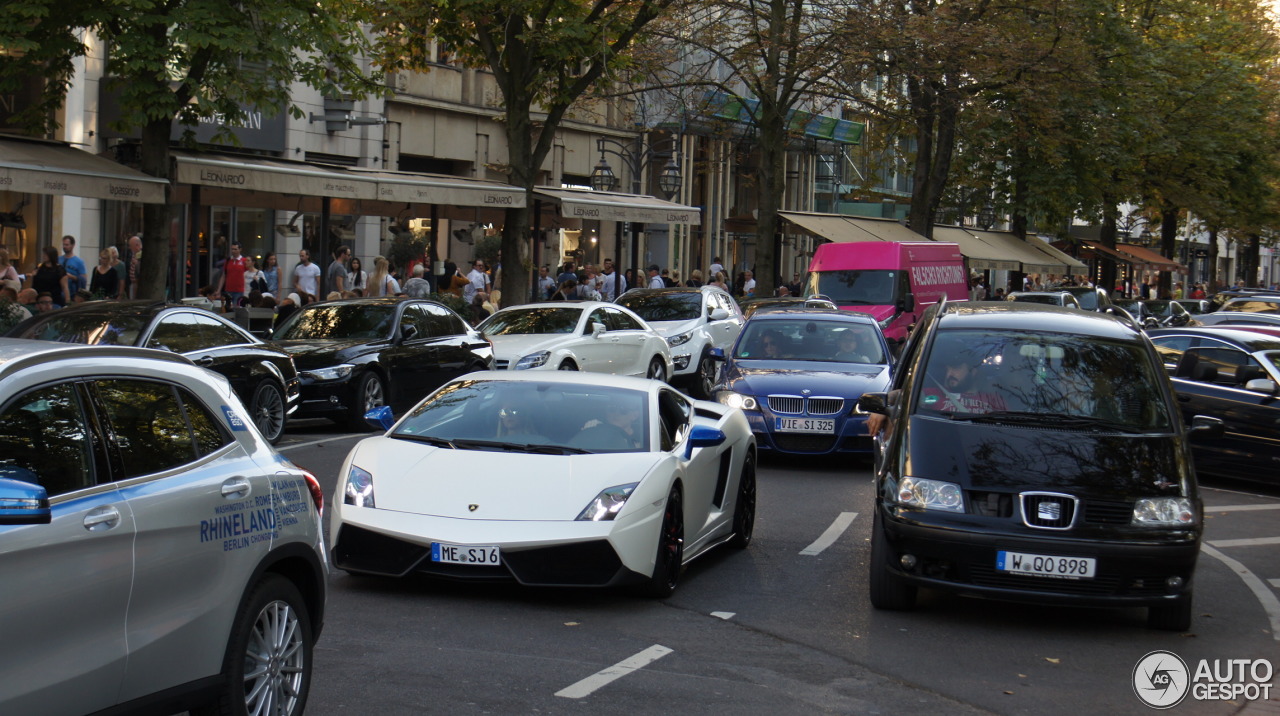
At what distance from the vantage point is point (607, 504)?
7.69 m

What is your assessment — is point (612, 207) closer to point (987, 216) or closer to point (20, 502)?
point (20, 502)

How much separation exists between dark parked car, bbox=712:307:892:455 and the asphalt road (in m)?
4.50

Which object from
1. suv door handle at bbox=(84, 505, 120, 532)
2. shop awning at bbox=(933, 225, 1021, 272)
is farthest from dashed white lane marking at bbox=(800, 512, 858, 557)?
shop awning at bbox=(933, 225, 1021, 272)

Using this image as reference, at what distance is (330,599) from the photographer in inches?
305

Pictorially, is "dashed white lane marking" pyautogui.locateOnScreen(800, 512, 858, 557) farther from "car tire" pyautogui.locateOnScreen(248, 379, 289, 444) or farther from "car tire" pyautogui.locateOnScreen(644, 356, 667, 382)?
"car tire" pyautogui.locateOnScreen(644, 356, 667, 382)

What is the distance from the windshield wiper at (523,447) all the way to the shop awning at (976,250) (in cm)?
4147

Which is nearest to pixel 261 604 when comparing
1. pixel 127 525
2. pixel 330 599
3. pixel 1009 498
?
pixel 127 525

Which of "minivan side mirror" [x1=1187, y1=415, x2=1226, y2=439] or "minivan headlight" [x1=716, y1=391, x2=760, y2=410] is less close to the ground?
"minivan side mirror" [x1=1187, y1=415, x2=1226, y2=439]

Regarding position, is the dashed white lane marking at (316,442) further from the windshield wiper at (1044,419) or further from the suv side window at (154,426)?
the suv side window at (154,426)

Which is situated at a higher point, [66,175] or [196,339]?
[66,175]

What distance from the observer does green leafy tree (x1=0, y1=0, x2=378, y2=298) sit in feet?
56.0

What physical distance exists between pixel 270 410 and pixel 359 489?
278 inches

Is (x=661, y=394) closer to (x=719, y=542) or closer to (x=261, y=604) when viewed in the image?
(x=719, y=542)

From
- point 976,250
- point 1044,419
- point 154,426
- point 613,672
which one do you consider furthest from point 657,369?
point 976,250
